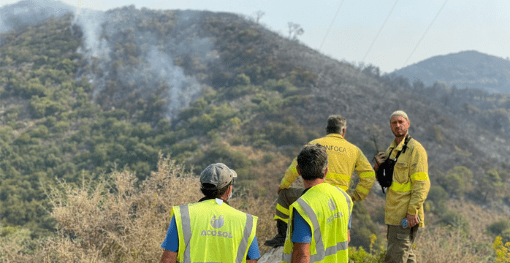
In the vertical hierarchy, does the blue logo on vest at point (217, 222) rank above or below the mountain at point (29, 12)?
above

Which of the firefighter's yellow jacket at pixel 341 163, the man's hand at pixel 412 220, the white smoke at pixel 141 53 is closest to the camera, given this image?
the man's hand at pixel 412 220

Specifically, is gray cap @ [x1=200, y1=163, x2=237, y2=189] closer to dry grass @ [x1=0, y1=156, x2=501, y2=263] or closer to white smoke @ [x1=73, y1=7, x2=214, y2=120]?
dry grass @ [x1=0, y1=156, x2=501, y2=263]

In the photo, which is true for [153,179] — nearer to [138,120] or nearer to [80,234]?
[80,234]

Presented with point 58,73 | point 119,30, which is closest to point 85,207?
point 58,73

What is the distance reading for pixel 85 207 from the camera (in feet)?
18.6

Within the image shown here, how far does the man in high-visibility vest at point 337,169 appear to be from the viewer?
3.18 metres

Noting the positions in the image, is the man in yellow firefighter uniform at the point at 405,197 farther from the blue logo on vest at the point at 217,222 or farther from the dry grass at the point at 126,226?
the dry grass at the point at 126,226

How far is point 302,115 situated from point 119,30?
1282 inches

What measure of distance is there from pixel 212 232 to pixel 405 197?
2075mm

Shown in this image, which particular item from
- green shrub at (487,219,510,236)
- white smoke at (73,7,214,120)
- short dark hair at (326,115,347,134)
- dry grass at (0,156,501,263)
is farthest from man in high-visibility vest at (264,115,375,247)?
white smoke at (73,7,214,120)

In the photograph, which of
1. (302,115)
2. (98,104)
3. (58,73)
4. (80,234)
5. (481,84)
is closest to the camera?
(80,234)

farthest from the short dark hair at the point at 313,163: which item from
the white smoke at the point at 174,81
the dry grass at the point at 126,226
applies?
the white smoke at the point at 174,81

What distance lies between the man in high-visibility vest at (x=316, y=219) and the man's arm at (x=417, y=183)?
127 cm

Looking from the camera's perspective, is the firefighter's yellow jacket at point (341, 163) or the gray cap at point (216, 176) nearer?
the gray cap at point (216, 176)
